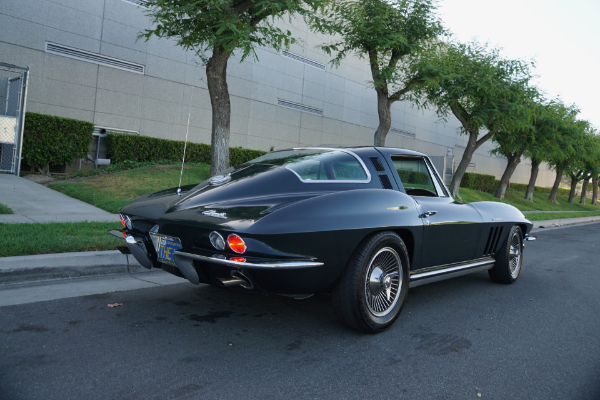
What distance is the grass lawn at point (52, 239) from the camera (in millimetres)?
4750

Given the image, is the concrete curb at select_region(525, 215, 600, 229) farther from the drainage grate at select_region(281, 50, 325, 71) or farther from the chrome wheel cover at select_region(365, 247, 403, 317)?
the chrome wheel cover at select_region(365, 247, 403, 317)

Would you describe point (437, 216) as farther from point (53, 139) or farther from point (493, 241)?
point (53, 139)

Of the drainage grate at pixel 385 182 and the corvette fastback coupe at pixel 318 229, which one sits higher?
the drainage grate at pixel 385 182

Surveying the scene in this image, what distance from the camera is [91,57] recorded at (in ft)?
48.8

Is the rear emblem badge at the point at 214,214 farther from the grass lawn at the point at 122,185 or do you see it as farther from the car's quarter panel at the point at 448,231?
the grass lawn at the point at 122,185

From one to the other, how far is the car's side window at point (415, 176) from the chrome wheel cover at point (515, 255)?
1664 mm

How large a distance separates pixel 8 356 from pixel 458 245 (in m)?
3.61

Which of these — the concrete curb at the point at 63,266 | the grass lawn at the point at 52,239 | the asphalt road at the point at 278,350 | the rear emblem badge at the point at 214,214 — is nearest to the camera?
the asphalt road at the point at 278,350

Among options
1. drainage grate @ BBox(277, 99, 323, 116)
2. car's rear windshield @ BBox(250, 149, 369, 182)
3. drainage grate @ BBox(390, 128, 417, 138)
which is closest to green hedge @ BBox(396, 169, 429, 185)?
car's rear windshield @ BBox(250, 149, 369, 182)

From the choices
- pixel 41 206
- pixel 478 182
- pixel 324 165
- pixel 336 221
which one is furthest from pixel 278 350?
pixel 478 182

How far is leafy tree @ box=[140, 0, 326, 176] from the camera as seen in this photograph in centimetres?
877

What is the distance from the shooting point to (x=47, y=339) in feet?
9.61

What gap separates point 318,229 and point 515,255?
3628 millimetres

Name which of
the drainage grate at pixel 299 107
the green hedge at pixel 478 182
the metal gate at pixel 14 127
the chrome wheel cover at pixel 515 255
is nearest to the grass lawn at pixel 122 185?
the metal gate at pixel 14 127
